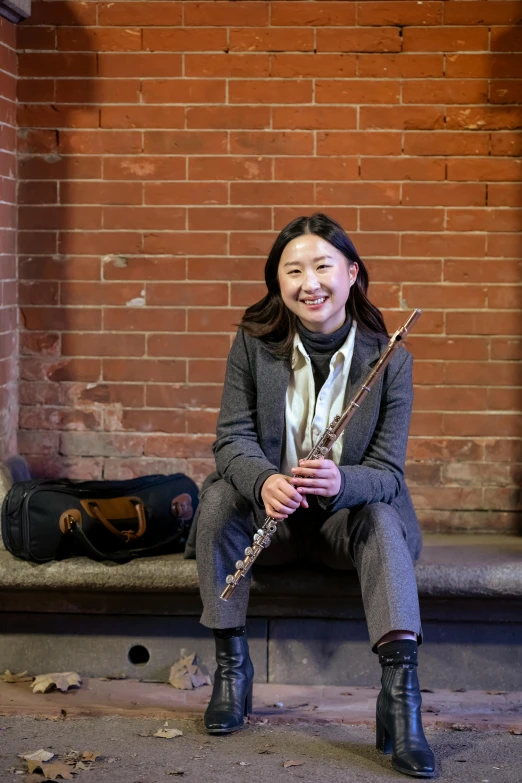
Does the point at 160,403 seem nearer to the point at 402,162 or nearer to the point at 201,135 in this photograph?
the point at 201,135

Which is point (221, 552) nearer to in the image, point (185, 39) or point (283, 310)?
Answer: point (283, 310)

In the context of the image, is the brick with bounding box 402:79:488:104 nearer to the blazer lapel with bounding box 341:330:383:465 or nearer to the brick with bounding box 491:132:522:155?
the brick with bounding box 491:132:522:155

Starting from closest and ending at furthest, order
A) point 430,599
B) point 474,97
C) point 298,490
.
A: point 298,490, point 430,599, point 474,97

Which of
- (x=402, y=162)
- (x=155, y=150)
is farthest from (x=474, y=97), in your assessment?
(x=155, y=150)

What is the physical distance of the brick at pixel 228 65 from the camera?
12.3 feet

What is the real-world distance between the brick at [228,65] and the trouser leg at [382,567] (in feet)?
5.59

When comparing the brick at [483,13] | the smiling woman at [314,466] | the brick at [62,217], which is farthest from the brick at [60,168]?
the brick at [483,13]

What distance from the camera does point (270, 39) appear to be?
3.75 meters

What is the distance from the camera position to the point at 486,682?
3320 mm

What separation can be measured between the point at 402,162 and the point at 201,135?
0.72 meters

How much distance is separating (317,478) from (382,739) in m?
0.71

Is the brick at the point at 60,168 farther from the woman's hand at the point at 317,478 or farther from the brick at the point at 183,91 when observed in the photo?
the woman's hand at the point at 317,478

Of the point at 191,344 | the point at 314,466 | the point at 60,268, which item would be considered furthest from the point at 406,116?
the point at 314,466

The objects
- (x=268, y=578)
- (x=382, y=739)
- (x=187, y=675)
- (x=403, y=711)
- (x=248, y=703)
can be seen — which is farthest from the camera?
(x=187, y=675)
